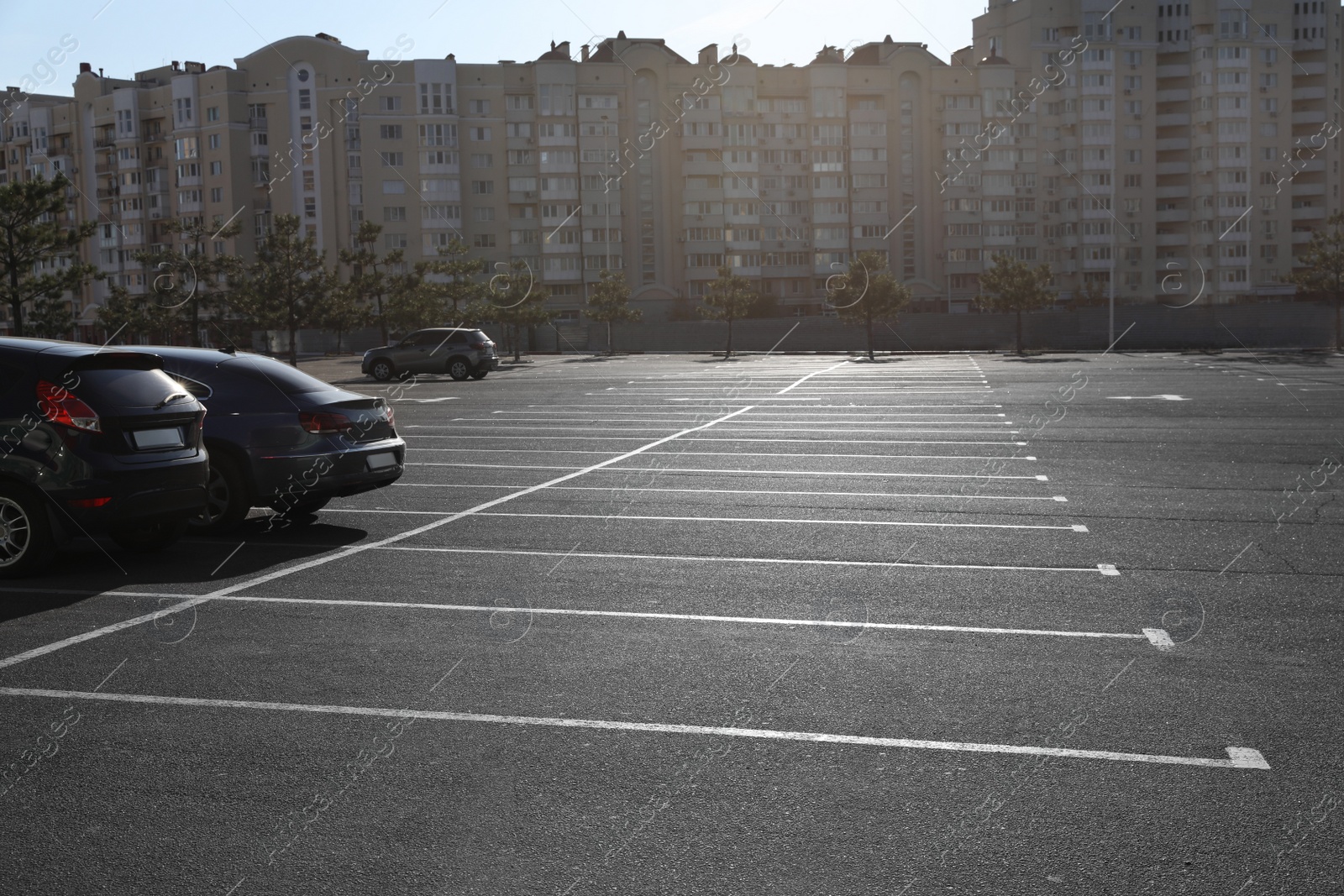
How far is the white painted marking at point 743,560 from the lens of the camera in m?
8.93

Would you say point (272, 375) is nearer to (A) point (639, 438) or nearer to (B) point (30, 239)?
(A) point (639, 438)

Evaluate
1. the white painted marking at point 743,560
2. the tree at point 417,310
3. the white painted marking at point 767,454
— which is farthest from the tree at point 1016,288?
the white painted marking at point 743,560

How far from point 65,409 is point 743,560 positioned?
5025 millimetres

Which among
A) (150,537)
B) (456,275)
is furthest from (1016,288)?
(150,537)

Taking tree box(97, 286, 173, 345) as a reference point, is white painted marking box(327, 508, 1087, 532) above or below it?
below

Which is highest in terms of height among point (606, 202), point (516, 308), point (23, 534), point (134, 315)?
point (606, 202)

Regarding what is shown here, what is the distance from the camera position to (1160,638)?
22.3ft

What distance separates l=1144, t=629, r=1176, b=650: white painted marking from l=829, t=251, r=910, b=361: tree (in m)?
55.1

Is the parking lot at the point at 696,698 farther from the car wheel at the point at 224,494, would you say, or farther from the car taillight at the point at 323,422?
the car taillight at the point at 323,422

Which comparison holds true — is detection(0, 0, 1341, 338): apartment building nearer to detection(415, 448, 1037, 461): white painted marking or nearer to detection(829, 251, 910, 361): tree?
detection(829, 251, 910, 361): tree

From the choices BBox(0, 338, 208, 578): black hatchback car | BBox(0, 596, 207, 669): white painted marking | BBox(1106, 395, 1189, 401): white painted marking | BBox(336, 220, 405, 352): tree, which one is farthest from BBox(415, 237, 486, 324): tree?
BBox(0, 596, 207, 669): white painted marking

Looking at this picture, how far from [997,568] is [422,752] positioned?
515cm

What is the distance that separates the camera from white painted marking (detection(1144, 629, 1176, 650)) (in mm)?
6641

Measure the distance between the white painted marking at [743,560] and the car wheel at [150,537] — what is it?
1.70 m
